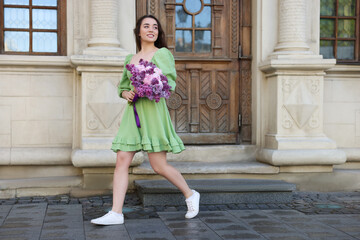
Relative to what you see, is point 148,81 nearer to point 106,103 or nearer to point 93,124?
point 106,103

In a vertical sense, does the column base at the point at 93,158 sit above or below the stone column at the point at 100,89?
below

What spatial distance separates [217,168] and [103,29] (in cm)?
227

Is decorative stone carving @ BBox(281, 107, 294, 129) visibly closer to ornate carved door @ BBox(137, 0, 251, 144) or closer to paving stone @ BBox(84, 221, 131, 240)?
ornate carved door @ BBox(137, 0, 251, 144)

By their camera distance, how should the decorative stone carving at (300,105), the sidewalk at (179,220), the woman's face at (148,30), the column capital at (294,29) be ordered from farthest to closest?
the column capital at (294,29) < the decorative stone carving at (300,105) < the woman's face at (148,30) < the sidewalk at (179,220)

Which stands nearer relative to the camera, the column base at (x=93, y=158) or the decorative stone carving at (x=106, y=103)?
the column base at (x=93, y=158)

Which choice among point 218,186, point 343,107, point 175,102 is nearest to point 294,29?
point 343,107

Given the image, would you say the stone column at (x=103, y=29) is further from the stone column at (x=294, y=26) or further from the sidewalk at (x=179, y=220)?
the stone column at (x=294, y=26)


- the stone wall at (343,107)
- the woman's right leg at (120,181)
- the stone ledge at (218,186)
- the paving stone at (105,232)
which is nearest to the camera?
the paving stone at (105,232)

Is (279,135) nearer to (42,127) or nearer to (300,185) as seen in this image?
(300,185)

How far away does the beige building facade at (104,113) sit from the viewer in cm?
619

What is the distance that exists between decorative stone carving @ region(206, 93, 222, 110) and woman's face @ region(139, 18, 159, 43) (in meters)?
2.50

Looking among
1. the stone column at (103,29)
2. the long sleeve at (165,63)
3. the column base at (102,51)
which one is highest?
the stone column at (103,29)

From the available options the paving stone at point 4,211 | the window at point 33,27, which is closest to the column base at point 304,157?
the window at point 33,27

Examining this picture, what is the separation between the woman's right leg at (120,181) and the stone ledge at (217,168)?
5.22 ft
